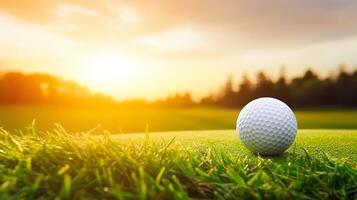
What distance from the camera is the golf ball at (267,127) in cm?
472

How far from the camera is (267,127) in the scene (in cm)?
483

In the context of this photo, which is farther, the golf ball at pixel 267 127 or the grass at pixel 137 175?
the golf ball at pixel 267 127

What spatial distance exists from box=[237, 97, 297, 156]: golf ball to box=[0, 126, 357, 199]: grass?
1.31m

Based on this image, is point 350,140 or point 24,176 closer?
point 24,176

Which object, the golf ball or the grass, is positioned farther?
the golf ball

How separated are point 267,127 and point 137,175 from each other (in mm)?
2513

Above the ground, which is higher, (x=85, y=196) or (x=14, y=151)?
(x=14, y=151)

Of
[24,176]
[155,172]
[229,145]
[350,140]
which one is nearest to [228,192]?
[155,172]

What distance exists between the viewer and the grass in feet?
7.99

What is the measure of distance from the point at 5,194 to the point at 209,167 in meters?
1.43

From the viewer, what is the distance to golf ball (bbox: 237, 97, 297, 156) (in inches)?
186

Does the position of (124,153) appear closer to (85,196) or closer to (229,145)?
(85,196)

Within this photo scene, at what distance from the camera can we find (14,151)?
115 inches

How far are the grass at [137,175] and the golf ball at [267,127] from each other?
131 cm
